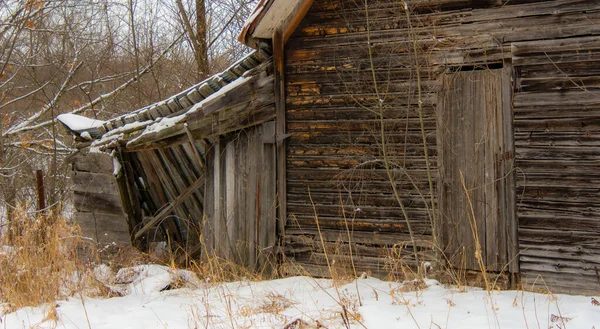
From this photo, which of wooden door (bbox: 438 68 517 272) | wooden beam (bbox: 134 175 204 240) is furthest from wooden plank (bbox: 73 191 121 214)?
wooden door (bbox: 438 68 517 272)

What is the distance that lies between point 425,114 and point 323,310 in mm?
2909

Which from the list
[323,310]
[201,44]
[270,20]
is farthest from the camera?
[201,44]

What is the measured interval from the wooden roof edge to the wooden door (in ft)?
6.31

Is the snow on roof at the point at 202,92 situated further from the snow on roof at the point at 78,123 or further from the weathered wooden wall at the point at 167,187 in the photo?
the snow on roof at the point at 78,123

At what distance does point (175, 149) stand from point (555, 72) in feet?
16.8

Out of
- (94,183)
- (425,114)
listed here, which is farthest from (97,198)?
(425,114)

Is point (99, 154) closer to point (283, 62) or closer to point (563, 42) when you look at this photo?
point (283, 62)

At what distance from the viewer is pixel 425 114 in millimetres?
5934

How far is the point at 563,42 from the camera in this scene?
5402 mm

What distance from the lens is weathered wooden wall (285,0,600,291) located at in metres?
5.34

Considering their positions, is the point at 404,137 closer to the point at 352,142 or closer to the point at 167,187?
the point at 352,142

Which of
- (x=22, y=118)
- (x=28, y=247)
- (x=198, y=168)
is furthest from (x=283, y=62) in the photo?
(x=22, y=118)

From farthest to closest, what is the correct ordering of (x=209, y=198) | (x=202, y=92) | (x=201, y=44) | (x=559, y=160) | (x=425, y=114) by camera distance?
(x=201, y=44)
(x=202, y=92)
(x=209, y=198)
(x=425, y=114)
(x=559, y=160)

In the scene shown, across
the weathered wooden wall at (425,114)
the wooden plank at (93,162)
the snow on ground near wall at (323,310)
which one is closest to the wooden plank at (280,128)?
the weathered wooden wall at (425,114)
